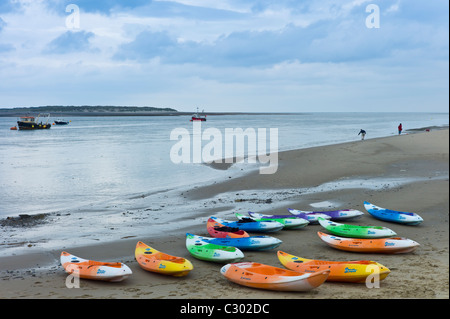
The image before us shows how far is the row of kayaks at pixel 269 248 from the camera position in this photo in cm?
861

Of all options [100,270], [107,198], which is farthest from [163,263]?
[107,198]

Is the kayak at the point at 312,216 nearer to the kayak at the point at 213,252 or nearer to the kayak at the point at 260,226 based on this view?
the kayak at the point at 260,226

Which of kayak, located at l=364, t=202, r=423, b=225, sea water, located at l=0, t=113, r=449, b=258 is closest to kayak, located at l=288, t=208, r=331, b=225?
kayak, located at l=364, t=202, r=423, b=225

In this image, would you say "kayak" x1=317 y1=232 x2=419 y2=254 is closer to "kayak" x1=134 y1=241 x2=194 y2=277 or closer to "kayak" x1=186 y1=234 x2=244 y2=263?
"kayak" x1=186 y1=234 x2=244 y2=263

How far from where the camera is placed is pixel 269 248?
11273 millimetres

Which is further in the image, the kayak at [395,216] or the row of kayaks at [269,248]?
the kayak at [395,216]

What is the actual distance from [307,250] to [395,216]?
3.63 m

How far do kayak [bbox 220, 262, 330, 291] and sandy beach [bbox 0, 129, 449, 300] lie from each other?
0.15 meters

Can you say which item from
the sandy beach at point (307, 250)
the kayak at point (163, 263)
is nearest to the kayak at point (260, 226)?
the sandy beach at point (307, 250)

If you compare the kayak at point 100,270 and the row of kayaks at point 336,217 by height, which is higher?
the row of kayaks at point 336,217

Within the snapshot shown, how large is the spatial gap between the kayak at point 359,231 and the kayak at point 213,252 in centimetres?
349

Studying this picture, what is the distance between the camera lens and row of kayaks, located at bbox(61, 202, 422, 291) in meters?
8.61

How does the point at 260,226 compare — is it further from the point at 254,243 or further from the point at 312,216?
the point at 312,216
